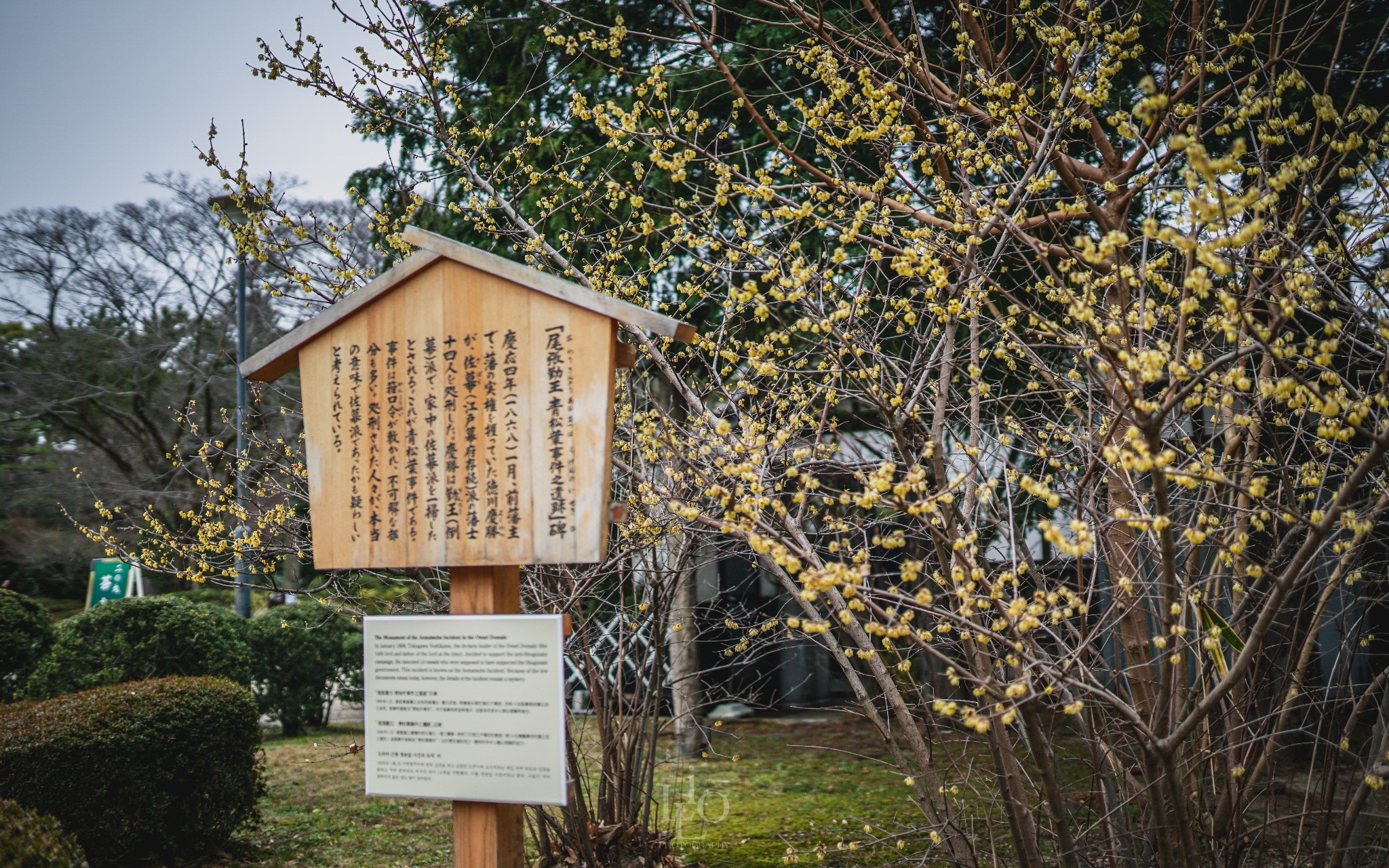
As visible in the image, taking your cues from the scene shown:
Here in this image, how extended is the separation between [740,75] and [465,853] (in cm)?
567

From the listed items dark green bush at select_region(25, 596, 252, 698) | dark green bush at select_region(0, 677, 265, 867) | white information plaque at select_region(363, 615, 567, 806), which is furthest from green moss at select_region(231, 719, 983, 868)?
white information plaque at select_region(363, 615, 567, 806)

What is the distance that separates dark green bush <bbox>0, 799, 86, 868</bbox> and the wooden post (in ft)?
4.18

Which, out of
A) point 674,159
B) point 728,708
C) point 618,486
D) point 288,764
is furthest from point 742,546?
point 728,708

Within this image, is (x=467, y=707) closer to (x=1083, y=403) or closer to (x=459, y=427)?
(x=459, y=427)

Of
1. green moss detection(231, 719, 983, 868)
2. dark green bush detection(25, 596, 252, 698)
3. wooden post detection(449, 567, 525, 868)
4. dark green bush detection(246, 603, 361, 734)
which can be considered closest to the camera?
wooden post detection(449, 567, 525, 868)

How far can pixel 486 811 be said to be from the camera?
3.03m

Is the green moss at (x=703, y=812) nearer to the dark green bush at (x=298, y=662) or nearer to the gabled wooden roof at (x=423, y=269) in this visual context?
the dark green bush at (x=298, y=662)

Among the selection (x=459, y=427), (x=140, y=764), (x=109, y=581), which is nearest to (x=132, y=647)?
(x=140, y=764)

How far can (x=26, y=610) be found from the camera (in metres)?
8.19

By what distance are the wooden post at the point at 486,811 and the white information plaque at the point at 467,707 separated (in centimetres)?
10

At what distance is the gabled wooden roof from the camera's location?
2.75m

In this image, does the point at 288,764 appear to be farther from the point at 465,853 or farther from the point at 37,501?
the point at 37,501

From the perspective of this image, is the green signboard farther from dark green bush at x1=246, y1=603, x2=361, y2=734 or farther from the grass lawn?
the grass lawn

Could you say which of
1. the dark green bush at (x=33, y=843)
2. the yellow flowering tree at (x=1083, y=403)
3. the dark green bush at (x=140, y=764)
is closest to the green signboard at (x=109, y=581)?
the dark green bush at (x=140, y=764)
